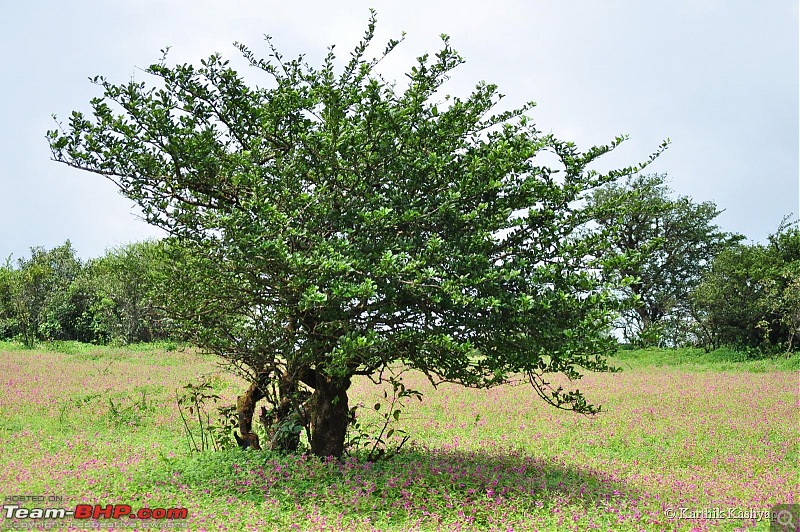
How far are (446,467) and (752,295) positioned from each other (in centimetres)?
3259

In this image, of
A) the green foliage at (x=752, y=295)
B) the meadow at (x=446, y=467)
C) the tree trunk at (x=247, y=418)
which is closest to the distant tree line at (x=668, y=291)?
the green foliage at (x=752, y=295)

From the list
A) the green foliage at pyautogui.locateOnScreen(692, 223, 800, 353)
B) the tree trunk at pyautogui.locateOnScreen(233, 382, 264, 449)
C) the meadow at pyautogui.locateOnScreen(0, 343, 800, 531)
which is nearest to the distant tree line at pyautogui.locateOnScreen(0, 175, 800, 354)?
the green foliage at pyautogui.locateOnScreen(692, 223, 800, 353)

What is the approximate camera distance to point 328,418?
1002cm

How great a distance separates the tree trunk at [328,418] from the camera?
9.95 meters

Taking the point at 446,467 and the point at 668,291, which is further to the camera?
the point at 668,291

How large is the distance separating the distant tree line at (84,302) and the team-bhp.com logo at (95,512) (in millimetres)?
28086

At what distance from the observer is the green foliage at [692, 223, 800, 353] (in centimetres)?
3434

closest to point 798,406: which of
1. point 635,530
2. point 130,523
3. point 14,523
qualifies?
point 635,530

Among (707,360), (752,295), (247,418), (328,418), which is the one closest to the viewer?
(328,418)

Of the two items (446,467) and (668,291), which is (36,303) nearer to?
(446,467)

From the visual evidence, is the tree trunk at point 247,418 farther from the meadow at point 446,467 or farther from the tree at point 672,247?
the tree at point 672,247

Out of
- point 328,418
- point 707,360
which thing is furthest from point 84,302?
point 328,418

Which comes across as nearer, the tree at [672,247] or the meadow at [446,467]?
the meadow at [446,467]

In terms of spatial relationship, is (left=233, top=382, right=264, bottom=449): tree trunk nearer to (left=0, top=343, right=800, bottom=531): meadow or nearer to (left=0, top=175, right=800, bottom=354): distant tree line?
(left=0, top=343, right=800, bottom=531): meadow
